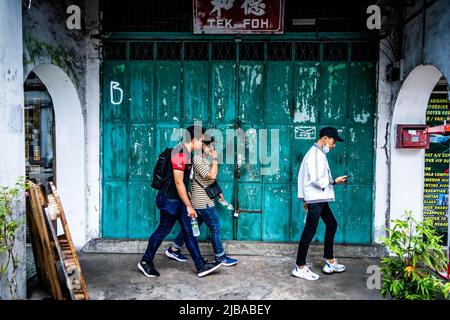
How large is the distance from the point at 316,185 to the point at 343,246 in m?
1.63

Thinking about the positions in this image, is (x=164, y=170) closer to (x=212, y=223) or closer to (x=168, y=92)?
(x=212, y=223)

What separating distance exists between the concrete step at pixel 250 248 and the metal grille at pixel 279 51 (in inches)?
111

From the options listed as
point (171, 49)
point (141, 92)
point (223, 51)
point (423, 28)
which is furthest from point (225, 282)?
point (423, 28)

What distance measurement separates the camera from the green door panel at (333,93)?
18.7 feet

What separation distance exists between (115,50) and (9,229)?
3.29 meters

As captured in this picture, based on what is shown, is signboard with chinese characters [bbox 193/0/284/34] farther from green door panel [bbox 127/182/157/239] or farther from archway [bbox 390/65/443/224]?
green door panel [bbox 127/182/157/239]

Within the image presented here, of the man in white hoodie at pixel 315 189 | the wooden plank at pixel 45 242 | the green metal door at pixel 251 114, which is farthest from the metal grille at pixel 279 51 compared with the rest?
the wooden plank at pixel 45 242

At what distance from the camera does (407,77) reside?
5254mm

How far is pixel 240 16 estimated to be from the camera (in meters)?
5.57

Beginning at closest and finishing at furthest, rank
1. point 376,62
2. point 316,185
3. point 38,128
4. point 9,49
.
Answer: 1. point 9,49
2. point 316,185
3. point 376,62
4. point 38,128

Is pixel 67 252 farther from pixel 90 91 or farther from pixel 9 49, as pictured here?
pixel 90 91

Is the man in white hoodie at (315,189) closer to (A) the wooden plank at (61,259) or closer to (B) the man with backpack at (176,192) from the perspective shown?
(B) the man with backpack at (176,192)

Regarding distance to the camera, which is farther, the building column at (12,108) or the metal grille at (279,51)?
the metal grille at (279,51)
